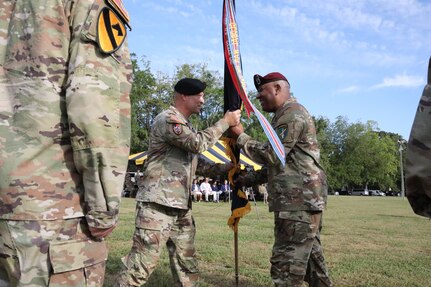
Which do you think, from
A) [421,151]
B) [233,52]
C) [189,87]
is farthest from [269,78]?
[421,151]

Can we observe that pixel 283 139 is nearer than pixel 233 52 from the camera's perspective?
Yes

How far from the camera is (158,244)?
3.92 meters

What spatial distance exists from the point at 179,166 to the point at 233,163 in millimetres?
1025

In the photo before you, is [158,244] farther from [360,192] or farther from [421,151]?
[360,192]

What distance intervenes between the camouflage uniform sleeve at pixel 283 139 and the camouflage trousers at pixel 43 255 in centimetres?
228

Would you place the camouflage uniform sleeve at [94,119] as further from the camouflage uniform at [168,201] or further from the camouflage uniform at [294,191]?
the camouflage uniform at [294,191]

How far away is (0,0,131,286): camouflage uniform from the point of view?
2.03 m

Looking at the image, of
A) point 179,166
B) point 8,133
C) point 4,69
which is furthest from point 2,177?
point 179,166

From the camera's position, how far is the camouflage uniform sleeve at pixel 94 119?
2.06 meters

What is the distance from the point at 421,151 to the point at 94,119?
1469 mm

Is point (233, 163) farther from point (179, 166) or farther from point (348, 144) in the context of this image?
point (348, 144)

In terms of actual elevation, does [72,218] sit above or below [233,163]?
below

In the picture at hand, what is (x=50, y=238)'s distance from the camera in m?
2.04

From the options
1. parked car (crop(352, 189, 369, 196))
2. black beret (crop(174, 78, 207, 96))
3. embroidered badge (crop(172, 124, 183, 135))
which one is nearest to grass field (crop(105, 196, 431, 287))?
embroidered badge (crop(172, 124, 183, 135))
